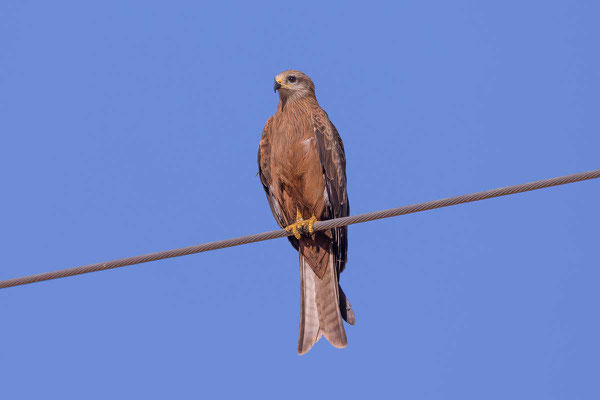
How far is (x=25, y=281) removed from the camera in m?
5.56

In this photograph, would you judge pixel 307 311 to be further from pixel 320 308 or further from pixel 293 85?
pixel 293 85

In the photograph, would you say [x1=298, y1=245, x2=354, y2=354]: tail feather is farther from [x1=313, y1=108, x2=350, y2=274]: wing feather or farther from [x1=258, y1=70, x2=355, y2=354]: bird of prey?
[x1=313, y1=108, x2=350, y2=274]: wing feather

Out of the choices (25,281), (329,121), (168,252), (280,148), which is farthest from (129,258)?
(329,121)

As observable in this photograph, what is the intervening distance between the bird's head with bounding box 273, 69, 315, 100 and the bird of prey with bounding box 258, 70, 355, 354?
2 cm

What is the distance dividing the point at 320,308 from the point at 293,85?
229 centimetres

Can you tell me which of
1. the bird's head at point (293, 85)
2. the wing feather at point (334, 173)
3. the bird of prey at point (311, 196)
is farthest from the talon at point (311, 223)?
the bird's head at point (293, 85)

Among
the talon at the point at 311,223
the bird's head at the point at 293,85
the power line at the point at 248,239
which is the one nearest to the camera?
the power line at the point at 248,239

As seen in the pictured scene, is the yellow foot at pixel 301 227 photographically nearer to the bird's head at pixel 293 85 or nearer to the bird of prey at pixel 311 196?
the bird of prey at pixel 311 196

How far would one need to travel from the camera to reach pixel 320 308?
25.9 ft

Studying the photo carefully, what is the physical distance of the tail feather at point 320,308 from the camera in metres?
7.79

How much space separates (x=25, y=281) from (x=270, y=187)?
3.06 metres

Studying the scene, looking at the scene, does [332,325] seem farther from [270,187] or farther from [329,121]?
[329,121]

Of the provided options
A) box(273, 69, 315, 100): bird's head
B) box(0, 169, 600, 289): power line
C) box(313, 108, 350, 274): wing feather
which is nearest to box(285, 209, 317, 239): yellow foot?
box(313, 108, 350, 274): wing feather

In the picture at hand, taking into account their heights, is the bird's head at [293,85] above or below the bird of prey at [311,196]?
above
